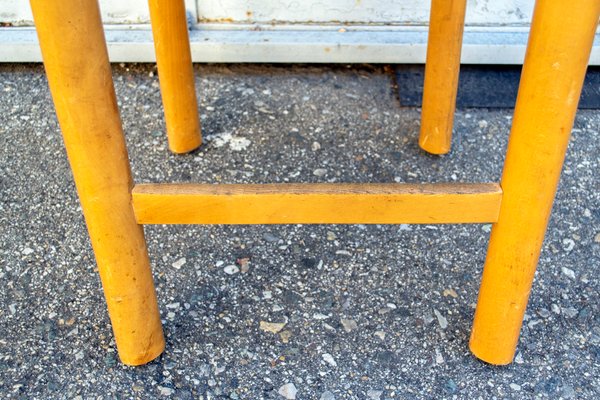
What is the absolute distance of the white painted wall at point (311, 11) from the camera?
1.84 m

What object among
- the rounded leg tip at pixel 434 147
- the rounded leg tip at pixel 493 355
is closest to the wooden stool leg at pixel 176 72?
the rounded leg tip at pixel 434 147

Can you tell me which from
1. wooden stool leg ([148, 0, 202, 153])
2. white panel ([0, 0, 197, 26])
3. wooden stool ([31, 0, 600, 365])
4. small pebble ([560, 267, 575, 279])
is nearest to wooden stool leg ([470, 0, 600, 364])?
wooden stool ([31, 0, 600, 365])

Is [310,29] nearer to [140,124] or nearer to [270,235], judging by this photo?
[140,124]

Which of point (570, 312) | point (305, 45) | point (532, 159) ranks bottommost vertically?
point (570, 312)

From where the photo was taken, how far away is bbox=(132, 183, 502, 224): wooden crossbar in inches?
37.1

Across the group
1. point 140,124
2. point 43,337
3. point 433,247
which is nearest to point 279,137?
point 140,124

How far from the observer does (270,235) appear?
4.43 feet

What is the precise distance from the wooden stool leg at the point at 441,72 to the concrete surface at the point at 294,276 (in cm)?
6

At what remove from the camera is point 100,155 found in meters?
0.89

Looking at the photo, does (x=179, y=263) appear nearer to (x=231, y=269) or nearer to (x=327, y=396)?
(x=231, y=269)

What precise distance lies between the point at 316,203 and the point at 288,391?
0.29m

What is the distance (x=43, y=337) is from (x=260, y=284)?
35 cm

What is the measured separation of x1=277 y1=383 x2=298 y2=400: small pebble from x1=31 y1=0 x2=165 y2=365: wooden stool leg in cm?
20

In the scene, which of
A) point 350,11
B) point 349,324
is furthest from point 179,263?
point 350,11
